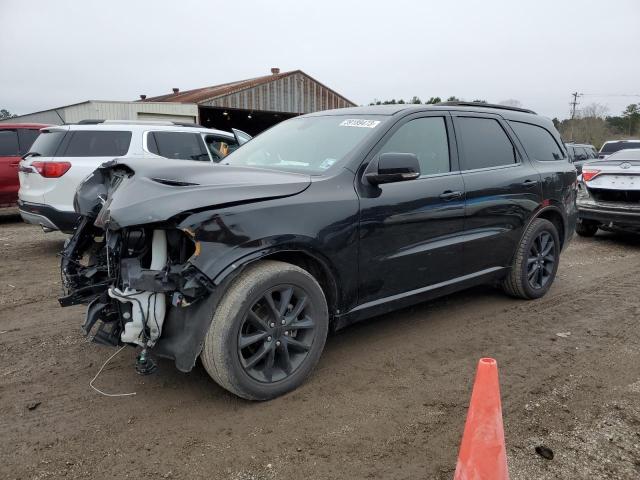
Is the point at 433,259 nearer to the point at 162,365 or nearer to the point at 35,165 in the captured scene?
the point at 162,365

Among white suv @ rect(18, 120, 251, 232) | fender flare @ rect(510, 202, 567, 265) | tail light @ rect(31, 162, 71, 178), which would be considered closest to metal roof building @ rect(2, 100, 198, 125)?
white suv @ rect(18, 120, 251, 232)

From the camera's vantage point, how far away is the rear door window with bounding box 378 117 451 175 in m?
3.78

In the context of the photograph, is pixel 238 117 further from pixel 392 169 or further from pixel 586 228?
pixel 392 169

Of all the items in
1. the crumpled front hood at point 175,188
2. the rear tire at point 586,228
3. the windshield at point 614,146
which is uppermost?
the windshield at point 614,146

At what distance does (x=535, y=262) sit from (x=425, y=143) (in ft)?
6.32

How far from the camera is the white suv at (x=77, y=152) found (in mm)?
6581

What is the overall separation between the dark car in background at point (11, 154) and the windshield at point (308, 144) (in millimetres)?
7038

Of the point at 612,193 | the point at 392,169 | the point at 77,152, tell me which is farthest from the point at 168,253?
the point at 612,193

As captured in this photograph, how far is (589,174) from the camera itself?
8.34 metres

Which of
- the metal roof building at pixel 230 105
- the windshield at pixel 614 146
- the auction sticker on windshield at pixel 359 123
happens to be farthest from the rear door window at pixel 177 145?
the windshield at pixel 614 146

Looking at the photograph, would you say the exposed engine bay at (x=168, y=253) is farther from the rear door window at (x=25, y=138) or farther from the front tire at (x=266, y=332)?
the rear door window at (x=25, y=138)

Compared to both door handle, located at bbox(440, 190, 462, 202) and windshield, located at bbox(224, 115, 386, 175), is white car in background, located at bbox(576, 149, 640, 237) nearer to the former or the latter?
door handle, located at bbox(440, 190, 462, 202)

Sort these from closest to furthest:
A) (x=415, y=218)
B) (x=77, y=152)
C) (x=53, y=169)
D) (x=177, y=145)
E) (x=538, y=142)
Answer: (x=415, y=218), (x=538, y=142), (x=53, y=169), (x=77, y=152), (x=177, y=145)

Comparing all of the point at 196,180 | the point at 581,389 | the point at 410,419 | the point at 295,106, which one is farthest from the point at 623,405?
the point at 295,106
